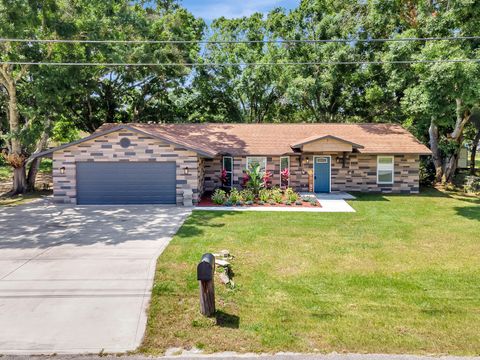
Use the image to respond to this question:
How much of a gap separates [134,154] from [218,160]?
494 centimetres

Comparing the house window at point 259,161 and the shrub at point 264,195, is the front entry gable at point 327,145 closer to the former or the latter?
the house window at point 259,161

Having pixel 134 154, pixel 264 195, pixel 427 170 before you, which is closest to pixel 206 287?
pixel 264 195

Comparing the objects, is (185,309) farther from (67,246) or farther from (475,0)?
(475,0)

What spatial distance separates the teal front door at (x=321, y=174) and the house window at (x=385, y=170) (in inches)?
112

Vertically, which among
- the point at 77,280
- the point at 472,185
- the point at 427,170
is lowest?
the point at 77,280

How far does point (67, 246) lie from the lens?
9.25 m

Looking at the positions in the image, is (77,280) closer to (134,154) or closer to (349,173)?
(134,154)

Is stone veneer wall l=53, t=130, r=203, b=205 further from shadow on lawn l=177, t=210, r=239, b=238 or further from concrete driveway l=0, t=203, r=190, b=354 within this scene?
concrete driveway l=0, t=203, r=190, b=354

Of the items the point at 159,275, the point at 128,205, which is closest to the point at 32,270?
the point at 159,275

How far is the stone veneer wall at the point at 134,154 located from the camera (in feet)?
51.0

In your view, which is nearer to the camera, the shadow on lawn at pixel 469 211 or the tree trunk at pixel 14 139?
the shadow on lawn at pixel 469 211

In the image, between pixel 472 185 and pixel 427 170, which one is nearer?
pixel 472 185

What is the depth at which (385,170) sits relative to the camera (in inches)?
754

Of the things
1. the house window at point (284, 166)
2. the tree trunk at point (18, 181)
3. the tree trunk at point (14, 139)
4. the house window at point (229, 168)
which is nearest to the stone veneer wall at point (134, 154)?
the house window at point (229, 168)
